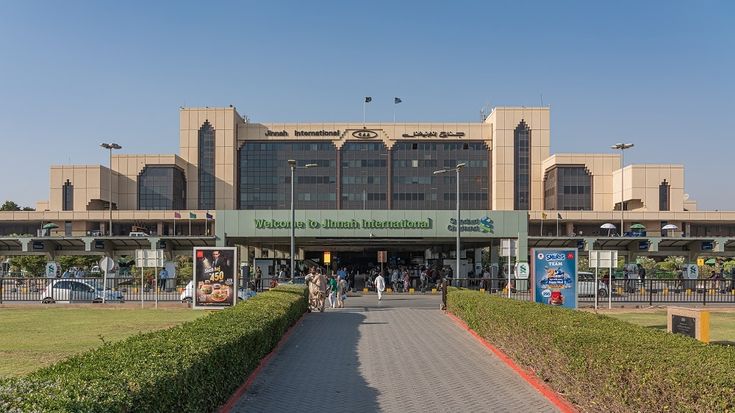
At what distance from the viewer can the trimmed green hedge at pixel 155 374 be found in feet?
16.2

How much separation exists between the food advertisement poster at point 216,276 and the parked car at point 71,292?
22.4ft

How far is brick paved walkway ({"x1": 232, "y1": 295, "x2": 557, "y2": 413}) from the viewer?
983 centimetres

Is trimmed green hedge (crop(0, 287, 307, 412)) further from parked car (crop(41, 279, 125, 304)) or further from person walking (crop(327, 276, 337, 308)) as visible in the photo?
parked car (crop(41, 279, 125, 304))

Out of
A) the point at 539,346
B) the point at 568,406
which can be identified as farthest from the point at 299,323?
the point at 568,406

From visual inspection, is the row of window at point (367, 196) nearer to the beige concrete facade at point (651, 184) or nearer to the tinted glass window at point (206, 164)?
the tinted glass window at point (206, 164)

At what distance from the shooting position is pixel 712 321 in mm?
23328

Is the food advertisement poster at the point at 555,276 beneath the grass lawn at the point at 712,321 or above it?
above

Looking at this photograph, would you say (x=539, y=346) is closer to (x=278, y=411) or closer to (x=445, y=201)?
(x=278, y=411)

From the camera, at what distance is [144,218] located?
85.0 m

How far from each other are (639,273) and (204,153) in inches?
Result: 2532

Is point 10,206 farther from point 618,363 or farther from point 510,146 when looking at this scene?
point 618,363

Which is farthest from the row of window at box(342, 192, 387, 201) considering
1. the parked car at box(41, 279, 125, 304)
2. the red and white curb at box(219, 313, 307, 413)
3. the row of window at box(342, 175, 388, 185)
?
the red and white curb at box(219, 313, 307, 413)

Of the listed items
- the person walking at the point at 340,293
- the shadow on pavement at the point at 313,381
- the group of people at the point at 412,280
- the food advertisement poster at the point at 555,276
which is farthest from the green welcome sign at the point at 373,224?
the shadow on pavement at the point at 313,381

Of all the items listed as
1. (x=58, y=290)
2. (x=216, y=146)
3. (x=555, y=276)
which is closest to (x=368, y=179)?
(x=216, y=146)
